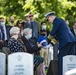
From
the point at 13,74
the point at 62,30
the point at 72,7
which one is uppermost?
the point at 72,7

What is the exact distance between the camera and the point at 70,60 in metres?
13.6

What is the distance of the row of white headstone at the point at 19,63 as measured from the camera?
1315 cm

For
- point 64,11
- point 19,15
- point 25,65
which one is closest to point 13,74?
point 25,65

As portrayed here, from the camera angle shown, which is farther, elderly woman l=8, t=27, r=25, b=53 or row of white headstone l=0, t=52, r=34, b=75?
elderly woman l=8, t=27, r=25, b=53

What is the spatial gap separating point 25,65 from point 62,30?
1.53m

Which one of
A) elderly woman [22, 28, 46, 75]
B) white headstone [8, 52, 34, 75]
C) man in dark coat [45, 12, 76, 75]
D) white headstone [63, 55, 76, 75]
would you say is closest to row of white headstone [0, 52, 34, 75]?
white headstone [8, 52, 34, 75]

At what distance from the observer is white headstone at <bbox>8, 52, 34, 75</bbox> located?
13.1m

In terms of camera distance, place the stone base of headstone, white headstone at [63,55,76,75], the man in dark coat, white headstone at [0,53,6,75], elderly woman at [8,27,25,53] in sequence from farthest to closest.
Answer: the stone base of headstone → the man in dark coat → elderly woman at [8,27,25,53] → white headstone at [63,55,76,75] → white headstone at [0,53,6,75]

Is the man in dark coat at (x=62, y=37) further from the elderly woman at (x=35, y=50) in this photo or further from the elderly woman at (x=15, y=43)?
the elderly woman at (x=15, y=43)

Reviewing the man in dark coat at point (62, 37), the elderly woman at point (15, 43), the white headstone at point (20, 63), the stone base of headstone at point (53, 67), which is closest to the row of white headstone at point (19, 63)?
the white headstone at point (20, 63)

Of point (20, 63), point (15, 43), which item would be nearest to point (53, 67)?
point (15, 43)

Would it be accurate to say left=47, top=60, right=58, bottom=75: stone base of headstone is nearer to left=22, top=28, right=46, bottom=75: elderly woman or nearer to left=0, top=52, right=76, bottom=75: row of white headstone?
left=22, top=28, right=46, bottom=75: elderly woman

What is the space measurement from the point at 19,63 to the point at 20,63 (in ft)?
0.08

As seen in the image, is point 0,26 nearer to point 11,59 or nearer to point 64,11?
point 11,59
